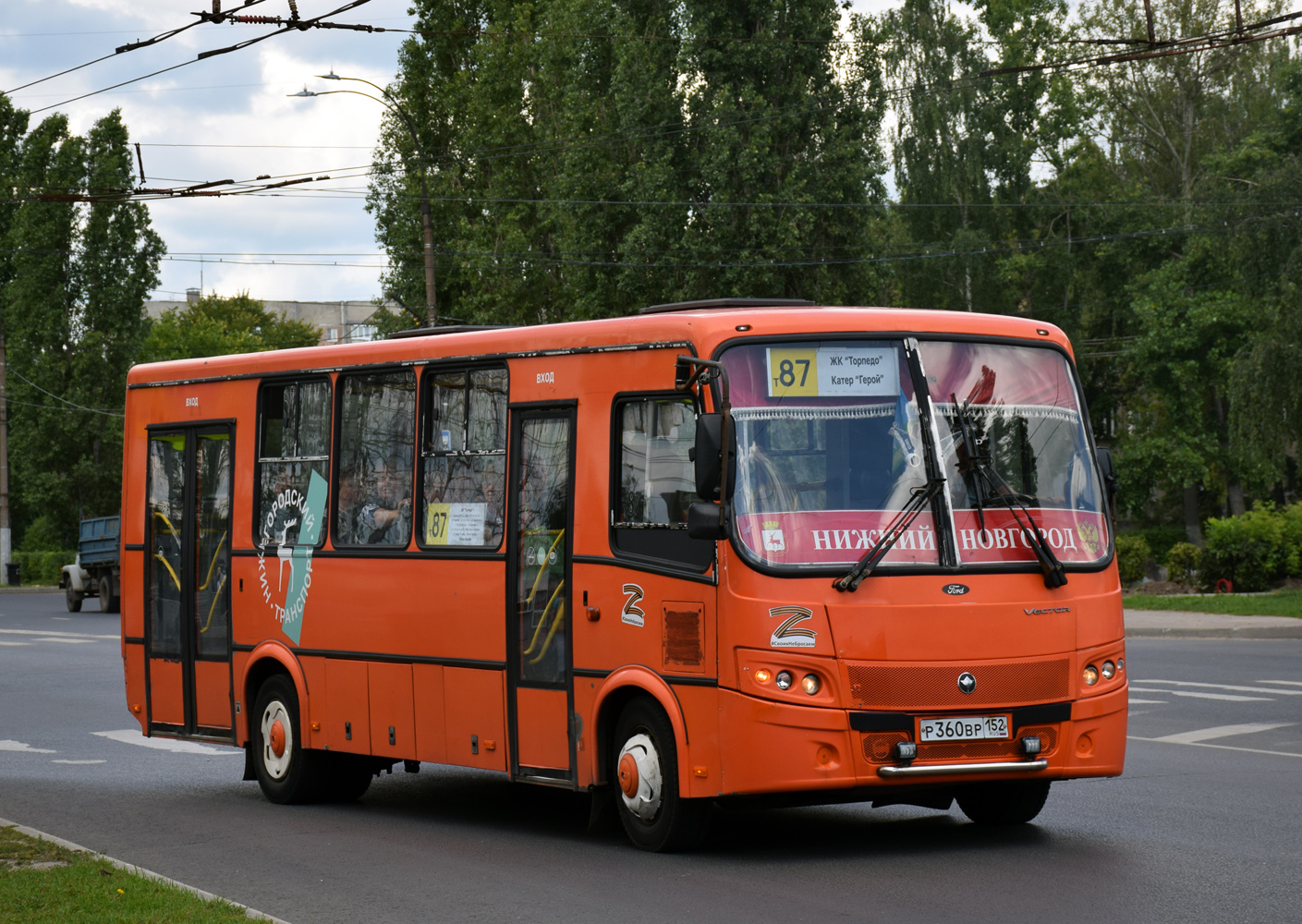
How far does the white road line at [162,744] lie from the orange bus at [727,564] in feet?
14.4

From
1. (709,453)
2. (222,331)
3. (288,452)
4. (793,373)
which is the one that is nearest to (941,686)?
(709,453)

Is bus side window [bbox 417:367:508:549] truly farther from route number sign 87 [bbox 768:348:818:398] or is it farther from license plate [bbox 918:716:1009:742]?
license plate [bbox 918:716:1009:742]

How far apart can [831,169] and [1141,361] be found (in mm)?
14724

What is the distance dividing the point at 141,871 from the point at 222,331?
8342 centimetres

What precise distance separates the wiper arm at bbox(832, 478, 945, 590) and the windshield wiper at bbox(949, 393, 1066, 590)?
0.69ft

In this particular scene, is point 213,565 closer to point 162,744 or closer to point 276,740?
point 276,740

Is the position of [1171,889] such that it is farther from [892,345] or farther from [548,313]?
[548,313]

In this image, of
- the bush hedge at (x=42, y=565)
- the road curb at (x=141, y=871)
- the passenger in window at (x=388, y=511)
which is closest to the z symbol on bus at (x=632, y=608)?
the passenger in window at (x=388, y=511)

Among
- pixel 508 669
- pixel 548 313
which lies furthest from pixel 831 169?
pixel 508 669

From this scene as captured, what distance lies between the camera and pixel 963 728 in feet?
27.6

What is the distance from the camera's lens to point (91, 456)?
62906mm

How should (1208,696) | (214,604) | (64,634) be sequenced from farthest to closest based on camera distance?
(64,634) → (1208,696) → (214,604)

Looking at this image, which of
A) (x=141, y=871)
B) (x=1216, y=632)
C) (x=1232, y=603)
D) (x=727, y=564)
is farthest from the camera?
(x=1232, y=603)

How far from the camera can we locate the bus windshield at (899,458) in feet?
28.1
